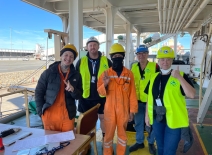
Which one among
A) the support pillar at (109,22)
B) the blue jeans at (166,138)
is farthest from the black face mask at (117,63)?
the support pillar at (109,22)

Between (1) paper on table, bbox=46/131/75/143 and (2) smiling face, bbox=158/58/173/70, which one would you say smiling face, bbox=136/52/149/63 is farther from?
(1) paper on table, bbox=46/131/75/143

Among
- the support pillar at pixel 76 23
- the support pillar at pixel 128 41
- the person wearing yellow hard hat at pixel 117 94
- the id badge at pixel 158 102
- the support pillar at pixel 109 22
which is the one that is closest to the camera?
the id badge at pixel 158 102

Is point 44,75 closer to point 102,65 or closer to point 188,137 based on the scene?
point 102,65

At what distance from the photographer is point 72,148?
1.28 meters

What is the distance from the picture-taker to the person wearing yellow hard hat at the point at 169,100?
1.54 meters

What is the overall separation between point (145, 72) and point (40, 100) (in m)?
1.41

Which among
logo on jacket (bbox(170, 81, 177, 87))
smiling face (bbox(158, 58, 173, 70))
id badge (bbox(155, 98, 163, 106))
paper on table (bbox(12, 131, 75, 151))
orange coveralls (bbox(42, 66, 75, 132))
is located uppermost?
smiling face (bbox(158, 58, 173, 70))

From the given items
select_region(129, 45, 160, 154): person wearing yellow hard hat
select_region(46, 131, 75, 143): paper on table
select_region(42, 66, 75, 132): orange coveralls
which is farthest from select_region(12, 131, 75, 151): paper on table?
select_region(129, 45, 160, 154): person wearing yellow hard hat

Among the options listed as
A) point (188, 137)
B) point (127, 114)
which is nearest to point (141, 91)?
point (127, 114)

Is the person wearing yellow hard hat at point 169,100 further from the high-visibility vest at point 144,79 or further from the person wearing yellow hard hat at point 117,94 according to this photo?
the high-visibility vest at point 144,79

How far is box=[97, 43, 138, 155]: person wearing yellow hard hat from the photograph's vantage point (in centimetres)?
197

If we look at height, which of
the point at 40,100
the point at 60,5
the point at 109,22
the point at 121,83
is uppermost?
the point at 60,5

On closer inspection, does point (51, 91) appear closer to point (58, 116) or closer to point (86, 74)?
point (58, 116)

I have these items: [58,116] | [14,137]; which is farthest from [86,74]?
[14,137]
